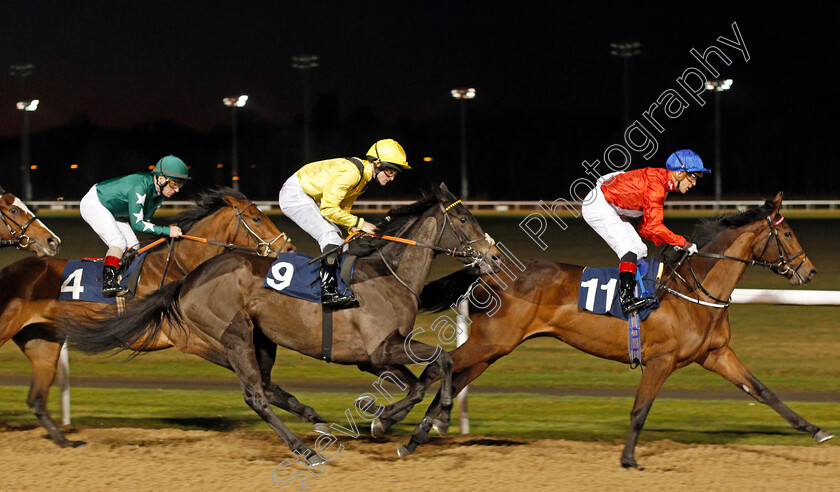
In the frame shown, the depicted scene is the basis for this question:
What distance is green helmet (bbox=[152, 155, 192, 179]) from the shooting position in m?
5.77

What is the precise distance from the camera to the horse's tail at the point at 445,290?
5406 mm

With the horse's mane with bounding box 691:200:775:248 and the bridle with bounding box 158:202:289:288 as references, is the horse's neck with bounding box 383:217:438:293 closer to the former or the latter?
the bridle with bounding box 158:202:289:288

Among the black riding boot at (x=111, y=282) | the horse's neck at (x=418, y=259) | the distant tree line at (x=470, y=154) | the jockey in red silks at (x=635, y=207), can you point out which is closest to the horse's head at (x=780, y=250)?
the jockey in red silks at (x=635, y=207)

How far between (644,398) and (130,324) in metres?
2.73

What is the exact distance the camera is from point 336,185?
16.3 feet

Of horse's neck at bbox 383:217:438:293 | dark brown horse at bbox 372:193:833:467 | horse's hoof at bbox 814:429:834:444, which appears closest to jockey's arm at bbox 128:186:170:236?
horse's neck at bbox 383:217:438:293

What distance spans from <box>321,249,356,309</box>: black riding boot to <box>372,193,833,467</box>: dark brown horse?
59 centimetres

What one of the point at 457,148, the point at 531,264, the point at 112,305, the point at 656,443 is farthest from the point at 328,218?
the point at 457,148

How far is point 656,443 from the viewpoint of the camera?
16.7 ft

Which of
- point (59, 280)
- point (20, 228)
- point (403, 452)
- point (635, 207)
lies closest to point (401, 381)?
point (403, 452)

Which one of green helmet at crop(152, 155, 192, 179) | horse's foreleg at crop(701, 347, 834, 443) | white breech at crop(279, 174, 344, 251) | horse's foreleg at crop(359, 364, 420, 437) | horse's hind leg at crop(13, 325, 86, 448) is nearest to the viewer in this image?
horse's foreleg at crop(359, 364, 420, 437)

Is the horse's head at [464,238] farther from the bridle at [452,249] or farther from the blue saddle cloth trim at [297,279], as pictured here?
the blue saddle cloth trim at [297,279]

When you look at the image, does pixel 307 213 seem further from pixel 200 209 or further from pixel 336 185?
pixel 200 209

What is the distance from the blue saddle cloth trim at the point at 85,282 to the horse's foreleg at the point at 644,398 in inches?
119
